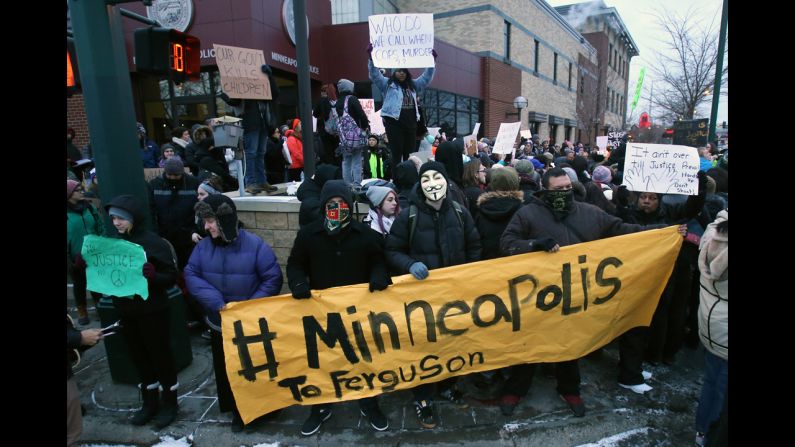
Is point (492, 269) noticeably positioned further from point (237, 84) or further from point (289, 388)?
point (237, 84)

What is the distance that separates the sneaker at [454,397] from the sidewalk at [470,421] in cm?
8

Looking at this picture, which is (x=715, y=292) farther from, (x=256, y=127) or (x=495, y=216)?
(x=256, y=127)

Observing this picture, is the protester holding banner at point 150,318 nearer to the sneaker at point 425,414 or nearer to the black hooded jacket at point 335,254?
the black hooded jacket at point 335,254

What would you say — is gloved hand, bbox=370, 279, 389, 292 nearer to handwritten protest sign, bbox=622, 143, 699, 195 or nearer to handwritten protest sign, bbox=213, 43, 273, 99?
handwritten protest sign, bbox=622, 143, 699, 195

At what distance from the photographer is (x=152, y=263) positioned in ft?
12.1

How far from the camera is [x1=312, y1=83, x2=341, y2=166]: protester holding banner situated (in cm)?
692

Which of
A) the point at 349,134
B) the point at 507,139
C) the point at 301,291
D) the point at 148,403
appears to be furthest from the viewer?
the point at 507,139

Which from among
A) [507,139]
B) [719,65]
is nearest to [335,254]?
[507,139]

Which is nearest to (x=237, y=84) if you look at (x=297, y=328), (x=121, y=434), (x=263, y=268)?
(x=263, y=268)

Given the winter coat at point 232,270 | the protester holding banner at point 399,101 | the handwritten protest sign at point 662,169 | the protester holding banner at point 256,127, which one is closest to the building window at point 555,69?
the protester holding banner at point 399,101

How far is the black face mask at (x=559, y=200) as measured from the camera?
11.8ft

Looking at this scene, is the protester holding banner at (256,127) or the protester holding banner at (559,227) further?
the protester holding banner at (256,127)

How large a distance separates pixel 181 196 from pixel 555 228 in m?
4.16

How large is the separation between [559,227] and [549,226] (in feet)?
0.28
